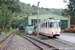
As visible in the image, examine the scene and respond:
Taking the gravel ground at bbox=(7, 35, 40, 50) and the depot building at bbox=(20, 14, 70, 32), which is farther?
the depot building at bbox=(20, 14, 70, 32)

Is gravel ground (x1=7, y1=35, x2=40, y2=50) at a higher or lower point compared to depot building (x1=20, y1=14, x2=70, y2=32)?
lower

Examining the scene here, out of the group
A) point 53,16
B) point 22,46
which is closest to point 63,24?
point 53,16

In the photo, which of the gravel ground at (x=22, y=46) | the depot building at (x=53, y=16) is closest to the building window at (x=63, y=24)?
the depot building at (x=53, y=16)

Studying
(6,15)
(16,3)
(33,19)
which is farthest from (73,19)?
(6,15)

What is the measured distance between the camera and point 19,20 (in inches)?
3295

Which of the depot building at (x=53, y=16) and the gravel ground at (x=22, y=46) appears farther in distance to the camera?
the depot building at (x=53, y=16)

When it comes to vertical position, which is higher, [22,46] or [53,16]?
[53,16]

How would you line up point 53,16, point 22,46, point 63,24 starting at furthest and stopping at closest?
point 63,24 < point 53,16 < point 22,46

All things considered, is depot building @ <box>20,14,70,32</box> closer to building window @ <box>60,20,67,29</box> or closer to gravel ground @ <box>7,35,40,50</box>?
building window @ <box>60,20,67,29</box>

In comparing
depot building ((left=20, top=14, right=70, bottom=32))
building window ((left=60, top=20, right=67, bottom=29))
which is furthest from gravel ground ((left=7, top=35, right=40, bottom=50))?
building window ((left=60, top=20, right=67, bottom=29))

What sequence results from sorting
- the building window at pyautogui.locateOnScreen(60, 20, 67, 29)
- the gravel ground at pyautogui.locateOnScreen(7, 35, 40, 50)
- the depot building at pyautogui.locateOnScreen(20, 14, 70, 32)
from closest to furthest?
1. the gravel ground at pyautogui.locateOnScreen(7, 35, 40, 50)
2. the depot building at pyautogui.locateOnScreen(20, 14, 70, 32)
3. the building window at pyautogui.locateOnScreen(60, 20, 67, 29)

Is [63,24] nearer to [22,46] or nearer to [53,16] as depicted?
[53,16]

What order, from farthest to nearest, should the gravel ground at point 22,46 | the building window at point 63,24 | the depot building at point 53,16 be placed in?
the building window at point 63,24, the depot building at point 53,16, the gravel ground at point 22,46

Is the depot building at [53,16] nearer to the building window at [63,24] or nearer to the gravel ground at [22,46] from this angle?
the building window at [63,24]
